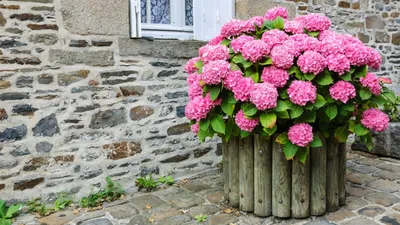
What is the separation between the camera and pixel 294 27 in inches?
106

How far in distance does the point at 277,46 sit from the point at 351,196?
54.3 inches

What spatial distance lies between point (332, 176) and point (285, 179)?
14.6 inches

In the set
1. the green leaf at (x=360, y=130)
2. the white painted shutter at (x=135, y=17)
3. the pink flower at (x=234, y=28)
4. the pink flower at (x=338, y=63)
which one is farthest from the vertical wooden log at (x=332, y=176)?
the white painted shutter at (x=135, y=17)

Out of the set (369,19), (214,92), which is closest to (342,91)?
(214,92)

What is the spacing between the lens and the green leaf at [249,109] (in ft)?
8.01

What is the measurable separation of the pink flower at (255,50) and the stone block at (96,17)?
1216mm

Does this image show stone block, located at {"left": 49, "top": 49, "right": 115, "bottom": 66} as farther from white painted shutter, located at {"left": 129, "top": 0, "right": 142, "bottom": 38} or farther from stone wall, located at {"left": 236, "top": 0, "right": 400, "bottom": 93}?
stone wall, located at {"left": 236, "top": 0, "right": 400, "bottom": 93}

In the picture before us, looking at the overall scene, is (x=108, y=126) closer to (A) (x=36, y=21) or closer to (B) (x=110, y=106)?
(B) (x=110, y=106)

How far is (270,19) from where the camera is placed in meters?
2.91

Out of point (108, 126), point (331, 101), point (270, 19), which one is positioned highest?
point (270, 19)

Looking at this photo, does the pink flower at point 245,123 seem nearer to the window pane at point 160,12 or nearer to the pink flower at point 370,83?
the pink flower at point 370,83

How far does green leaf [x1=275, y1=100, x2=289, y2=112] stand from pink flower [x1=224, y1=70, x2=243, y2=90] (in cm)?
29

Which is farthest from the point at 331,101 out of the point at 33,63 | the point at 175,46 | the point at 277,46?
the point at 33,63

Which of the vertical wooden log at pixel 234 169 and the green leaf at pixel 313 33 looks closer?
the green leaf at pixel 313 33
